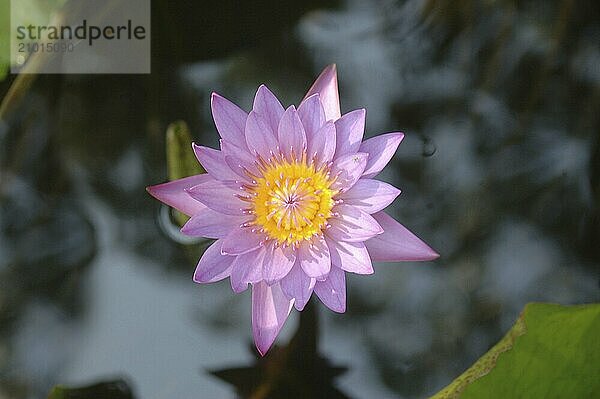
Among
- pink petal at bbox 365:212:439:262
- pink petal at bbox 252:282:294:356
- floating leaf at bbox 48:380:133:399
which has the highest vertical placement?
pink petal at bbox 365:212:439:262

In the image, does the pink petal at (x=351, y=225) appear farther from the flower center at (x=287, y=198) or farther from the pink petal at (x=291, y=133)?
the pink petal at (x=291, y=133)

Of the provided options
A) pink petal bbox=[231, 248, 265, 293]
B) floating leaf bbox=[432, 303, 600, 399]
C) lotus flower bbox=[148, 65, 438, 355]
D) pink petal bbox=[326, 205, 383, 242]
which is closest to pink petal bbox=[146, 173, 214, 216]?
lotus flower bbox=[148, 65, 438, 355]

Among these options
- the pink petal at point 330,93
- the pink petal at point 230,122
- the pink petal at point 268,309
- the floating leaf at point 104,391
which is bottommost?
the floating leaf at point 104,391

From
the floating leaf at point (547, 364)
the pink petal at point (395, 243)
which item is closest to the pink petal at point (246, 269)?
the pink petal at point (395, 243)

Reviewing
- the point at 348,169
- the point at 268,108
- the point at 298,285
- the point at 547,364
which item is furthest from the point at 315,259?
the point at 547,364

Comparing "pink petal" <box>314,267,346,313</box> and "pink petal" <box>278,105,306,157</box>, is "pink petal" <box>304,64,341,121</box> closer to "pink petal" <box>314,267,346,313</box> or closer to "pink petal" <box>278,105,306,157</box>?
"pink petal" <box>278,105,306,157</box>

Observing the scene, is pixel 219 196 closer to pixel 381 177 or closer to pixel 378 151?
pixel 378 151
